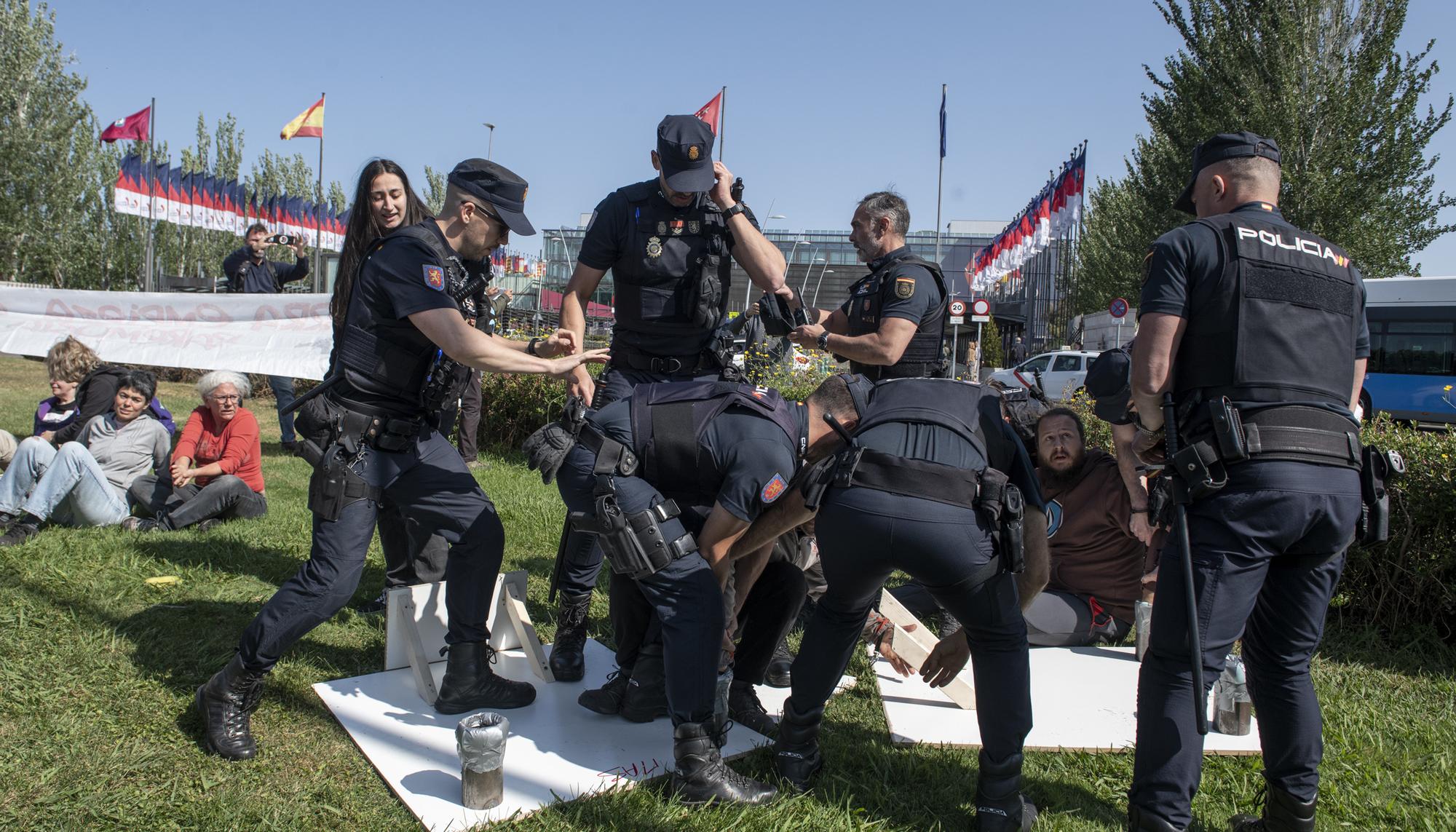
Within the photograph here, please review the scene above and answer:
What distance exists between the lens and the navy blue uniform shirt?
8.91 feet

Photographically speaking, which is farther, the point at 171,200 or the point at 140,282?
the point at 140,282

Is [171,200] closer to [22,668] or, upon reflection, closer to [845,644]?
[22,668]

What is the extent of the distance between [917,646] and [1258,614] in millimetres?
1579

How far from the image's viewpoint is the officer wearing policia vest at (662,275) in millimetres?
3852

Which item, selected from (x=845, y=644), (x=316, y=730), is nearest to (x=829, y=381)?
(x=845, y=644)

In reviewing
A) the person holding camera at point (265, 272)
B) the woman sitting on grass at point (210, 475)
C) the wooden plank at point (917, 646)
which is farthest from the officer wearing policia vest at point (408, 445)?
the person holding camera at point (265, 272)

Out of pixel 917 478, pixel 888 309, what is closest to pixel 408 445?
pixel 917 478

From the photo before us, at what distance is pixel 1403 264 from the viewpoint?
19.5 m

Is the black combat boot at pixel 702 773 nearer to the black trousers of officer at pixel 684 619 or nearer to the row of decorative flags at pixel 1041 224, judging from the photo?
the black trousers of officer at pixel 684 619

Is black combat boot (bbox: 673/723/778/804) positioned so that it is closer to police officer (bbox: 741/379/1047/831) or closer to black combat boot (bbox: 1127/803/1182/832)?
police officer (bbox: 741/379/1047/831)

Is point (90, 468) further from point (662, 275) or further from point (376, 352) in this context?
point (662, 275)

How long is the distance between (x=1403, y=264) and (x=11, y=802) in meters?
23.7

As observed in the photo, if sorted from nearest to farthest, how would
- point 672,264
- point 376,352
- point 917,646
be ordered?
point 376,352, point 672,264, point 917,646

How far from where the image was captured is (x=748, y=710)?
11.4 ft
